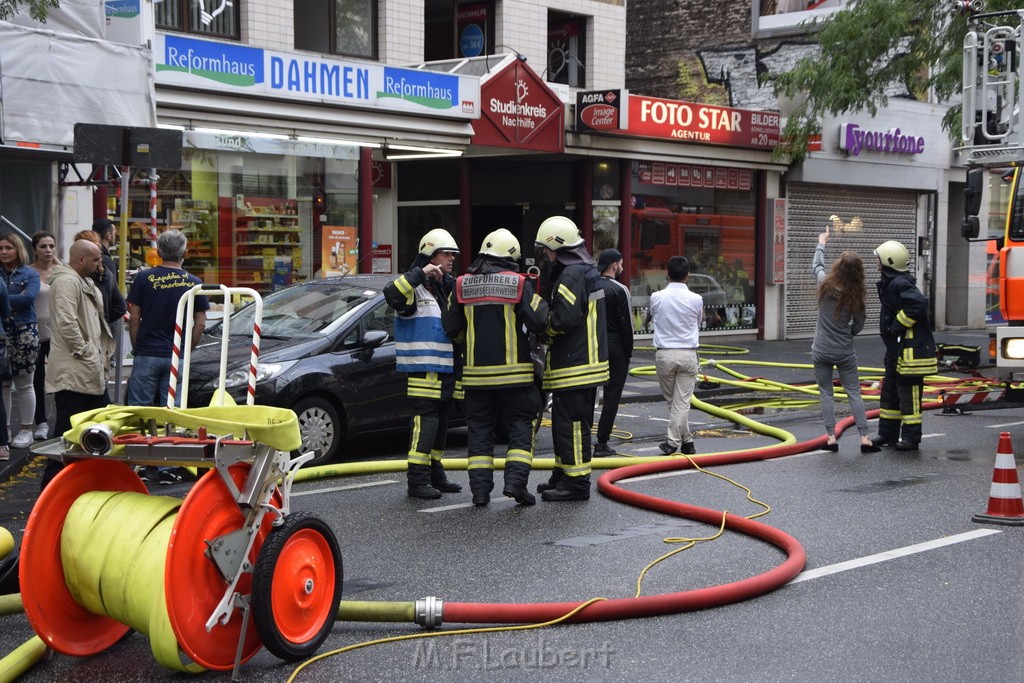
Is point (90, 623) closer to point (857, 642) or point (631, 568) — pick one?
point (631, 568)

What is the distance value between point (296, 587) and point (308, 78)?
12.4m

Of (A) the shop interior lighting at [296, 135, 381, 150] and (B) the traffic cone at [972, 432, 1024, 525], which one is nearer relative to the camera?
(B) the traffic cone at [972, 432, 1024, 525]

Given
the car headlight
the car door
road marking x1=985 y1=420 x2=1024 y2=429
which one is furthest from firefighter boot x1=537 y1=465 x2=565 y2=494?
road marking x1=985 y1=420 x2=1024 y2=429

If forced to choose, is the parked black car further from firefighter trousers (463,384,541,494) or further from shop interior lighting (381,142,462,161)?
shop interior lighting (381,142,462,161)

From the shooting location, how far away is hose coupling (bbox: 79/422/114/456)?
16.3ft

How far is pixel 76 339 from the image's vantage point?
9.05 meters

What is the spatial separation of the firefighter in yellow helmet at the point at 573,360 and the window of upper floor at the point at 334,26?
37.7 feet

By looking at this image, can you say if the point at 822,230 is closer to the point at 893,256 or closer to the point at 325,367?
the point at 893,256

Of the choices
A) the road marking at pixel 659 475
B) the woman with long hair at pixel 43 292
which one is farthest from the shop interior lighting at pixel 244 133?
the road marking at pixel 659 475

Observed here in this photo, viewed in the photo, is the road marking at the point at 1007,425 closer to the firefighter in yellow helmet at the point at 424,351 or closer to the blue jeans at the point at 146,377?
the firefighter in yellow helmet at the point at 424,351

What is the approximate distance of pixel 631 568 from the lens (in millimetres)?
6801

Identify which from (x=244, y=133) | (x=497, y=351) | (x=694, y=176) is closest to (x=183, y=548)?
(x=497, y=351)

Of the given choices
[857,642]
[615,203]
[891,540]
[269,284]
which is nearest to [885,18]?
[615,203]

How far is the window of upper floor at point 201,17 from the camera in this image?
17125 millimetres
